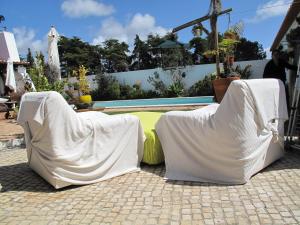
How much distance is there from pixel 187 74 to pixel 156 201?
16.8 meters

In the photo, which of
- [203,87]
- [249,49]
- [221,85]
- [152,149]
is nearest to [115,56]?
[249,49]

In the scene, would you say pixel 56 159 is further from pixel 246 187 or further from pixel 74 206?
pixel 246 187

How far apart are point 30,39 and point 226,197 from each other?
53273 millimetres

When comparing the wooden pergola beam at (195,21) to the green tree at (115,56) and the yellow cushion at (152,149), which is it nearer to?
the yellow cushion at (152,149)

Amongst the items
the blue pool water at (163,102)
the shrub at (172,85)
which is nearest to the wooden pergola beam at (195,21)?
the blue pool water at (163,102)

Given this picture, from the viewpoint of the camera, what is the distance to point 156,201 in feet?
12.3

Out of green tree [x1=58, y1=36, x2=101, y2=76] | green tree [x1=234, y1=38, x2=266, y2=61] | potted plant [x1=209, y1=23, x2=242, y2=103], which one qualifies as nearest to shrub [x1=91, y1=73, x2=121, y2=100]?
potted plant [x1=209, y1=23, x2=242, y2=103]

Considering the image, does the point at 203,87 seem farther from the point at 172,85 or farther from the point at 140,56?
the point at 140,56

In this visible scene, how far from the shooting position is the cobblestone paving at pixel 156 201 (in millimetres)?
3255

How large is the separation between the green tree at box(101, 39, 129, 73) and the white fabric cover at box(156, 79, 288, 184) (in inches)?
1127

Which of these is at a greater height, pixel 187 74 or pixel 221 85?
pixel 187 74

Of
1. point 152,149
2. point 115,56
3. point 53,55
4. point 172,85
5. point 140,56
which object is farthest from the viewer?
point 115,56

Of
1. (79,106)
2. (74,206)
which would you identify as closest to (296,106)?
(74,206)

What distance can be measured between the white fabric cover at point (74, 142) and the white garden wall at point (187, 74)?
1515cm
